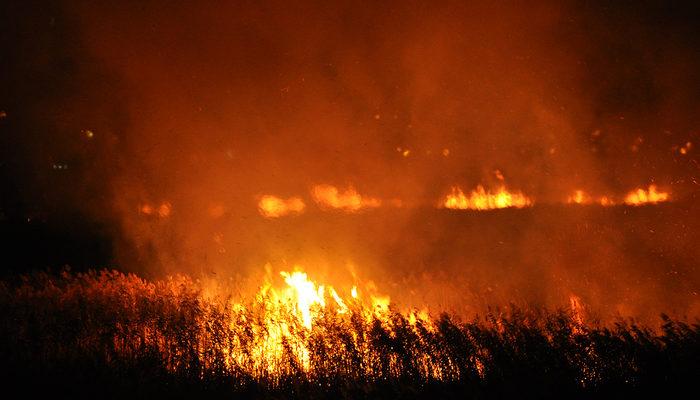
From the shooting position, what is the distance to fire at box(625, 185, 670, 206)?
31.5 ft

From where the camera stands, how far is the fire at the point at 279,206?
34.9 ft


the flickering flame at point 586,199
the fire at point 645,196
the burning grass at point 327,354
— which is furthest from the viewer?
the flickering flame at point 586,199

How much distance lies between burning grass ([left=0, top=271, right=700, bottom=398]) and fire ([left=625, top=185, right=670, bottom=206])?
17.2 feet

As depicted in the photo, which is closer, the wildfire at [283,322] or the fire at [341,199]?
the wildfire at [283,322]

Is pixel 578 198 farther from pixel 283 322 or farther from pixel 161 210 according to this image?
pixel 161 210

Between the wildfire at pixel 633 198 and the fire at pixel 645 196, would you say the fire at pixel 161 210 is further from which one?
the fire at pixel 645 196

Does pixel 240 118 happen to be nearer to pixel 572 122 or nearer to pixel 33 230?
pixel 33 230

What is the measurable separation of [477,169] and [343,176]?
278 cm

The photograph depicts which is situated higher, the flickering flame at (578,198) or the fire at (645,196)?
the flickering flame at (578,198)

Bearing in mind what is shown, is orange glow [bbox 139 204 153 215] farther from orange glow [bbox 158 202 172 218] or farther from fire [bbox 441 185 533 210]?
fire [bbox 441 185 533 210]

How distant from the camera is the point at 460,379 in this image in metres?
4.55

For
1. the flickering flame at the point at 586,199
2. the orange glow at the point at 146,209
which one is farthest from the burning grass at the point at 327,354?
the orange glow at the point at 146,209

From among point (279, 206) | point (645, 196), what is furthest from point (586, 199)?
point (279, 206)

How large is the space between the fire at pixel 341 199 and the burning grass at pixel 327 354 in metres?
5.08
